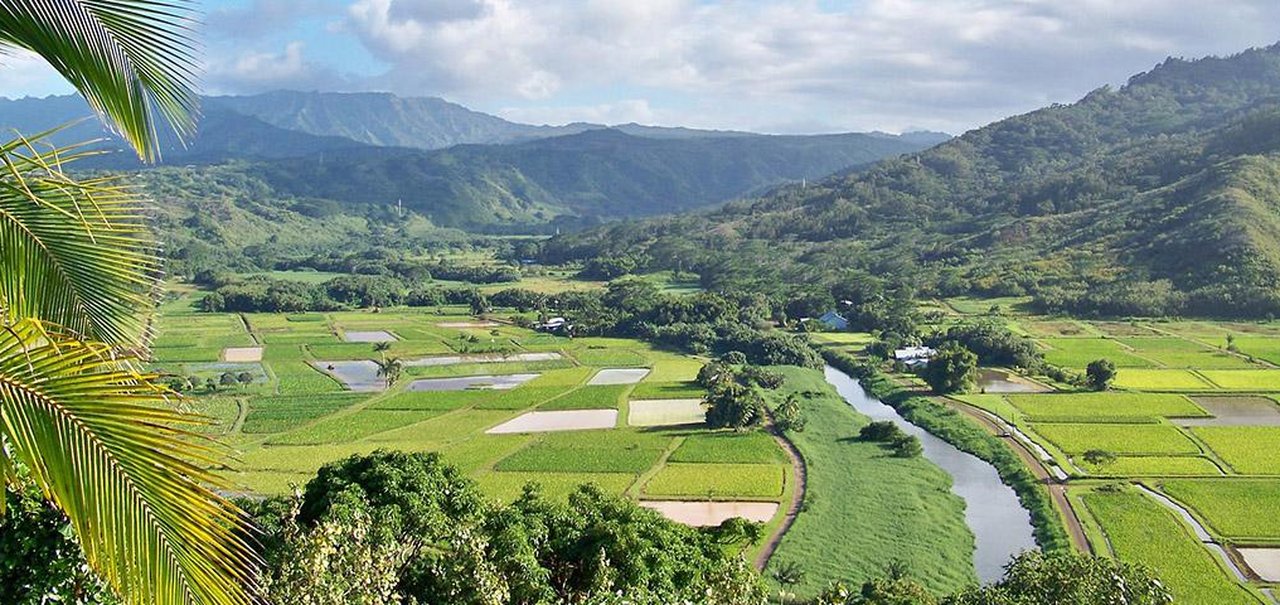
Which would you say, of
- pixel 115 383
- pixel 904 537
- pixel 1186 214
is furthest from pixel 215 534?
pixel 1186 214

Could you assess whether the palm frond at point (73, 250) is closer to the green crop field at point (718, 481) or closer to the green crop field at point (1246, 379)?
the green crop field at point (718, 481)

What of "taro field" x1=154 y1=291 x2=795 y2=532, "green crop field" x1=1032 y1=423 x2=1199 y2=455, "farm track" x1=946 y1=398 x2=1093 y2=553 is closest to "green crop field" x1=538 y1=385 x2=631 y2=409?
"taro field" x1=154 y1=291 x2=795 y2=532

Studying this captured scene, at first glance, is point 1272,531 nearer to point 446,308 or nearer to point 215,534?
point 215,534

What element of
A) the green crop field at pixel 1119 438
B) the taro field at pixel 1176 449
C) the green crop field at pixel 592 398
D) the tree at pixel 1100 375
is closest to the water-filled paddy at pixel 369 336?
the green crop field at pixel 592 398

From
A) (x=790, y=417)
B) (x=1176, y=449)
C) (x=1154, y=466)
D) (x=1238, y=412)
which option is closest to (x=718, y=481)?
(x=790, y=417)

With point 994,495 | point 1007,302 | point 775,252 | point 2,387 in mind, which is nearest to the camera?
point 2,387

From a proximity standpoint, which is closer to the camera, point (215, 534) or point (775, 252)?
point (215, 534)
